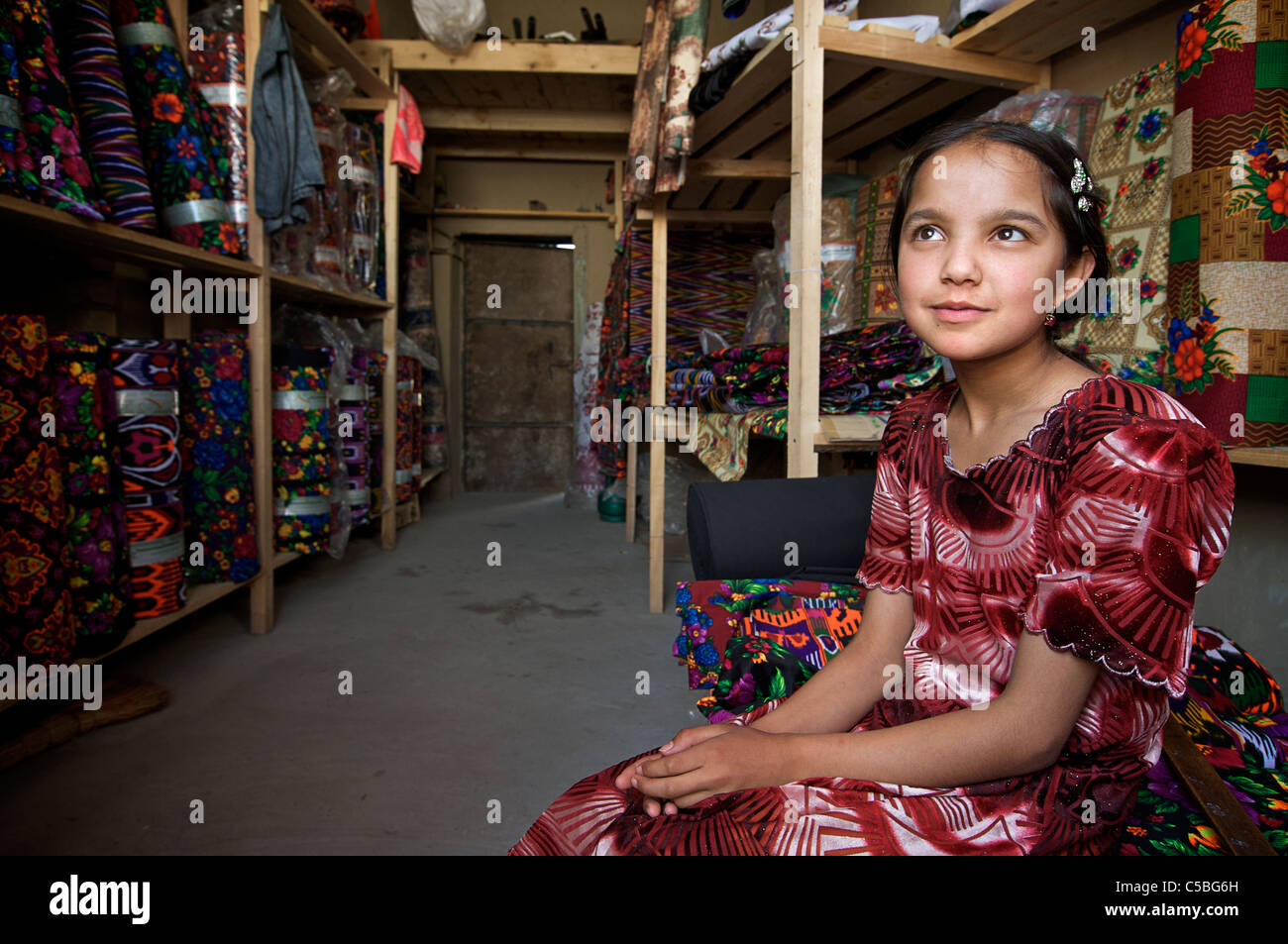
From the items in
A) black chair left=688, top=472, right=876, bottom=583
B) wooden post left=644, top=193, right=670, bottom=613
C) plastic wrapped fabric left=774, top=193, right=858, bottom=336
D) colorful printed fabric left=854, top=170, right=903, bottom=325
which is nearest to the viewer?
black chair left=688, top=472, right=876, bottom=583

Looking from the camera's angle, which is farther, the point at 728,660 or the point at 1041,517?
the point at 728,660

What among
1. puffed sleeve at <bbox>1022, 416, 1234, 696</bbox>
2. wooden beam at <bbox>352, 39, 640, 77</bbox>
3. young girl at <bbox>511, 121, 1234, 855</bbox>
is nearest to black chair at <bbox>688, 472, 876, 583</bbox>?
young girl at <bbox>511, 121, 1234, 855</bbox>

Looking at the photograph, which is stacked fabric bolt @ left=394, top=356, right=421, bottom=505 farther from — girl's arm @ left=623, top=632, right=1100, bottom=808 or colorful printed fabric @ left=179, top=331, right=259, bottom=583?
girl's arm @ left=623, top=632, right=1100, bottom=808

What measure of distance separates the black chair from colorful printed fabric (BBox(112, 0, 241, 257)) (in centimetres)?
182

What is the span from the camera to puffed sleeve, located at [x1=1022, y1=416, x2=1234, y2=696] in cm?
62

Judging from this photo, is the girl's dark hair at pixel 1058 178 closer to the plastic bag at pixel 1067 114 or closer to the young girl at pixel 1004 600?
the young girl at pixel 1004 600

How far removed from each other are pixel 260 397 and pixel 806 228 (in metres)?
1.86

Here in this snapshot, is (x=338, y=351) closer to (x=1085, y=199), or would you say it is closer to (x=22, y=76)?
(x=22, y=76)

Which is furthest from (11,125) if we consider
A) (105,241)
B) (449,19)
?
(449,19)

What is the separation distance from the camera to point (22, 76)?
1.60 m

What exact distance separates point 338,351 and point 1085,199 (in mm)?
3213
